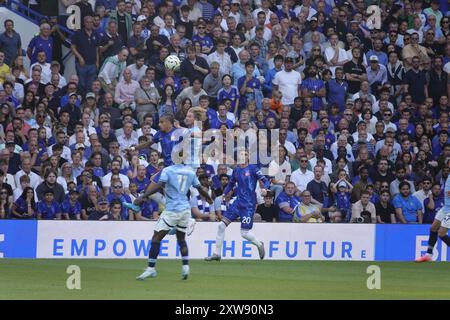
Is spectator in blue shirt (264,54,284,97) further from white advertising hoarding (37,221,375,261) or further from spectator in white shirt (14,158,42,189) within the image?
spectator in white shirt (14,158,42,189)

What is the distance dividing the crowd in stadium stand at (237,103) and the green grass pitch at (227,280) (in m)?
1.81

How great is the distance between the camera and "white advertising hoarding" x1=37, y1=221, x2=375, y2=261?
Answer: 22.7 m

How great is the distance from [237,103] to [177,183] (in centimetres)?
852

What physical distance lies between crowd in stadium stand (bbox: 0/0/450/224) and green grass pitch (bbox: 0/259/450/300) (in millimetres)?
1811

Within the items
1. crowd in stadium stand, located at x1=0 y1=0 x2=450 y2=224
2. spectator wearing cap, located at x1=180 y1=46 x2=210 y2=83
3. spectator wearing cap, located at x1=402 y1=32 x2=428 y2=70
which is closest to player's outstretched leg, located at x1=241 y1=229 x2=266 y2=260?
crowd in stadium stand, located at x1=0 y1=0 x2=450 y2=224

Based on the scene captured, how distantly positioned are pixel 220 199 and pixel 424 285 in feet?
18.9

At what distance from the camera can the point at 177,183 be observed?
18203 millimetres

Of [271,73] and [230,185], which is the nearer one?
[230,185]

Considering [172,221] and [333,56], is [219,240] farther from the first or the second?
[333,56]

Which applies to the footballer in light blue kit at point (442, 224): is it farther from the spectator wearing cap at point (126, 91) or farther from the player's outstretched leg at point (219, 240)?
the spectator wearing cap at point (126, 91)

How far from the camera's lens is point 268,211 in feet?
79.3

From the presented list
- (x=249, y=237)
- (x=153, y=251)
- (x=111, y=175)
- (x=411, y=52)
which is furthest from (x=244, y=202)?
(x=411, y=52)

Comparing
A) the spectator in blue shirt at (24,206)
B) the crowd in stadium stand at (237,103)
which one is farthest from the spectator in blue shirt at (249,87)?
the spectator in blue shirt at (24,206)

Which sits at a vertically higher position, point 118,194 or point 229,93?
point 229,93
